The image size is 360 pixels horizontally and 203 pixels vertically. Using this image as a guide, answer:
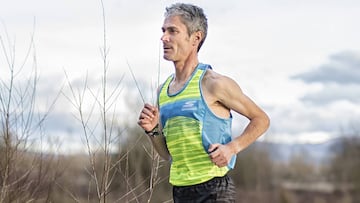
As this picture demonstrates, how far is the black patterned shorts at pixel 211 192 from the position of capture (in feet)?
13.2

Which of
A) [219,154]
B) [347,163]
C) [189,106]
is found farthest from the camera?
[347,163]

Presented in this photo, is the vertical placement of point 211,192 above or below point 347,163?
above

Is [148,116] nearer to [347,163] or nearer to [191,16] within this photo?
[191,16]

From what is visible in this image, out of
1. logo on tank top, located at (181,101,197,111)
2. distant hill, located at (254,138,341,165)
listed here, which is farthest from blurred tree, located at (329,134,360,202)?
logo on tank top, located at (181,101,197,111)

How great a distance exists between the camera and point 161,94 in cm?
425

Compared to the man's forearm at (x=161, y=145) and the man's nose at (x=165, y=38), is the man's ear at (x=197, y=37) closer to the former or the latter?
the man's nose at (x=165, y=38)

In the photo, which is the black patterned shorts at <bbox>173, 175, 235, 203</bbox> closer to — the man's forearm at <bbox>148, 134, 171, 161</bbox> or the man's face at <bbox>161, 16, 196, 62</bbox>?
the man's forearm at <bbox>148, 134, 171, 161</bbox>

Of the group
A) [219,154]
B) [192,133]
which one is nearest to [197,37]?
[192,133]

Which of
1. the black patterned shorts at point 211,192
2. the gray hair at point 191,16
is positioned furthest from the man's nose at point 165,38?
the black patterned shorts at point 211,192

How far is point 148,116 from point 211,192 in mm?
521

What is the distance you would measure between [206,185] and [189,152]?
0.18 metres

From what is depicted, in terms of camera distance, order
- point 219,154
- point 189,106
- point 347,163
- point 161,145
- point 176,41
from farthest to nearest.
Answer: point 347,163, point 161,145, point 176,41, point 189,106, point 219,154

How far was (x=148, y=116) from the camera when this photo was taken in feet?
13.9

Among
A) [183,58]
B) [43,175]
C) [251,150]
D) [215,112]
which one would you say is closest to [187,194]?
[215,112]
